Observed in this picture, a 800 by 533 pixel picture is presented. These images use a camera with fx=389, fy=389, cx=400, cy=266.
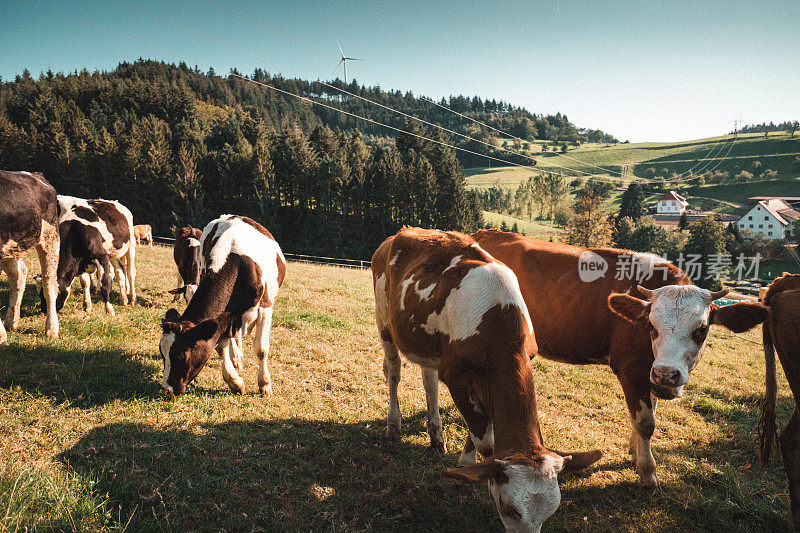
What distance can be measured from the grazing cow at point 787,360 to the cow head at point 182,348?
6397 millimetres

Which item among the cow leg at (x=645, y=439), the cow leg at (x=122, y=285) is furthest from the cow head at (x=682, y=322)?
the cow leg at (x=122, y=285)

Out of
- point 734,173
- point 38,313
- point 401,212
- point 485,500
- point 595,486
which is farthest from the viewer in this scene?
point 734,173

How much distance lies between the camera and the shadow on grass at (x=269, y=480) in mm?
3514

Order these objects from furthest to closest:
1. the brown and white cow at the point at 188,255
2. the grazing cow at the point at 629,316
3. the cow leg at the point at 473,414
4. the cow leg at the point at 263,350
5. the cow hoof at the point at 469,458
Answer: the brown and white cow at the point at 188,255, the cow leg at the point at 263,350, the cow hoof at the point at 469,458, the grazing cow at the point at 629,316, the cow leg at the point at 473,414

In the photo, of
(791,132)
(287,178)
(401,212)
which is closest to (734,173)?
(791,132)

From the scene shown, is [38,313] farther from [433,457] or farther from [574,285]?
[574,285]

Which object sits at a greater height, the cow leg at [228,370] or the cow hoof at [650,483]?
the cow leg at [228,370]

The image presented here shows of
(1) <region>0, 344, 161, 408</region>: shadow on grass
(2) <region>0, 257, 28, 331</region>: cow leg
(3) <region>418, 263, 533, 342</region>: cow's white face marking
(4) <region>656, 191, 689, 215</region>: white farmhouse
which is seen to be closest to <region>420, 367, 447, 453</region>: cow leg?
(3) <region>418, 263, 533, 342</region>: cow's white face marking

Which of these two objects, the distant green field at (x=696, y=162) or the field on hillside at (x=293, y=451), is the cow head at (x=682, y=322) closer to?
the field on hillside at (x=293, y=451)

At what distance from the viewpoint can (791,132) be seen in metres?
118

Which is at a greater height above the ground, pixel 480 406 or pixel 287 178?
pixel 287 178

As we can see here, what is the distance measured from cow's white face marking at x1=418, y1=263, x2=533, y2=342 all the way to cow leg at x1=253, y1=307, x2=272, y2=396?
331 centimetres

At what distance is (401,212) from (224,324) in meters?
47.1

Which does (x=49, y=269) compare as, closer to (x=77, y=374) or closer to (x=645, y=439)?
(x=77, y=374)
